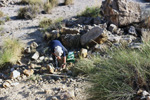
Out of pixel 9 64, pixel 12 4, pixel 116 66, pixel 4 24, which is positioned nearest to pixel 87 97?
pixel 116 66

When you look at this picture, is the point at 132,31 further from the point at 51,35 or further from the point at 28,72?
the point at 28,72

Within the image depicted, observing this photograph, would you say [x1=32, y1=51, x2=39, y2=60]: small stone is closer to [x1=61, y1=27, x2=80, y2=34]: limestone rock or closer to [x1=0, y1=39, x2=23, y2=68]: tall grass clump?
[x1=0, y1=39, x2=23, y2=68]: tall grass clump

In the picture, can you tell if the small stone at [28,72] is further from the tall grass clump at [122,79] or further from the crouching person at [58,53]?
the tall grass clump at [122,79]

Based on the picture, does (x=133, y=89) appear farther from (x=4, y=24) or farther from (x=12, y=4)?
(x=12, y=4)

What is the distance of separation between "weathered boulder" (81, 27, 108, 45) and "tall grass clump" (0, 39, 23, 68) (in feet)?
8.03

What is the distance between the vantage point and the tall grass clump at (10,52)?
6277 millimetres

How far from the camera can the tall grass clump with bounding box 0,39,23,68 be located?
6.28 meters

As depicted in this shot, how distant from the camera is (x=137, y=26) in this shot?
769cm

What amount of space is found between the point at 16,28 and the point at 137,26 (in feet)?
19.4

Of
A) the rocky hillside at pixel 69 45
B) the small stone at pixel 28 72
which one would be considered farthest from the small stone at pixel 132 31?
the small stone at pixel 28 72

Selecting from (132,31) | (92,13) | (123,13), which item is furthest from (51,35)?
(132,31)

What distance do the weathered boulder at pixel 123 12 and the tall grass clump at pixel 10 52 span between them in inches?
157

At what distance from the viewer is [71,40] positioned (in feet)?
23.4

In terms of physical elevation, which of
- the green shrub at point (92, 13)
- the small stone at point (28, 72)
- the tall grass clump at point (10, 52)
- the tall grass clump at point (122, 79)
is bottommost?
the small stone at point (28, 72)
